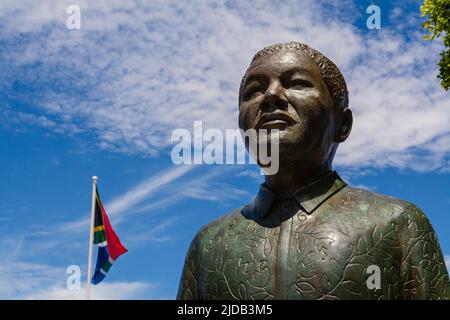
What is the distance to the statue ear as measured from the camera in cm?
422

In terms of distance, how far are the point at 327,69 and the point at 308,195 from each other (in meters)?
0.88

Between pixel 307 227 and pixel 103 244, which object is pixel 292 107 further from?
pixel 103 244

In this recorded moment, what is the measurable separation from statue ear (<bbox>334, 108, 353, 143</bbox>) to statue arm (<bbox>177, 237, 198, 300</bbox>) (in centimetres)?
123

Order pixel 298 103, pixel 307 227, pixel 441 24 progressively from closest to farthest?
pixel 307 227 < pixel 298 103 < pixel 441 24

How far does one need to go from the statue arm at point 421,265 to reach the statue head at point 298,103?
74 centimetres

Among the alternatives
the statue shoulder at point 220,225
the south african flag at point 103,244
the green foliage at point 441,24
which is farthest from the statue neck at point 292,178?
the south african flag at point 103,244

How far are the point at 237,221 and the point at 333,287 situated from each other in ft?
2.96

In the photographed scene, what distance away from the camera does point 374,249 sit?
3619 mm

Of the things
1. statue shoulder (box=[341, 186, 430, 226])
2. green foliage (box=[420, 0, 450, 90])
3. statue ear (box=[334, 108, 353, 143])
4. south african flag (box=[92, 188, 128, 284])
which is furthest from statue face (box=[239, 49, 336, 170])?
south african flag (box=[92, 188, 128, 284])

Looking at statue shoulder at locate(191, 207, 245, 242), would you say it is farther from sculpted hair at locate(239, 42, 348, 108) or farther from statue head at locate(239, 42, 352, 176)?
sculpted hair at locate(239, 42, 348, 108)

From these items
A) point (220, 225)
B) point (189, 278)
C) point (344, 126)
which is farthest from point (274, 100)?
point (189, 278)

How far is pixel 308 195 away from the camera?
3967mm
